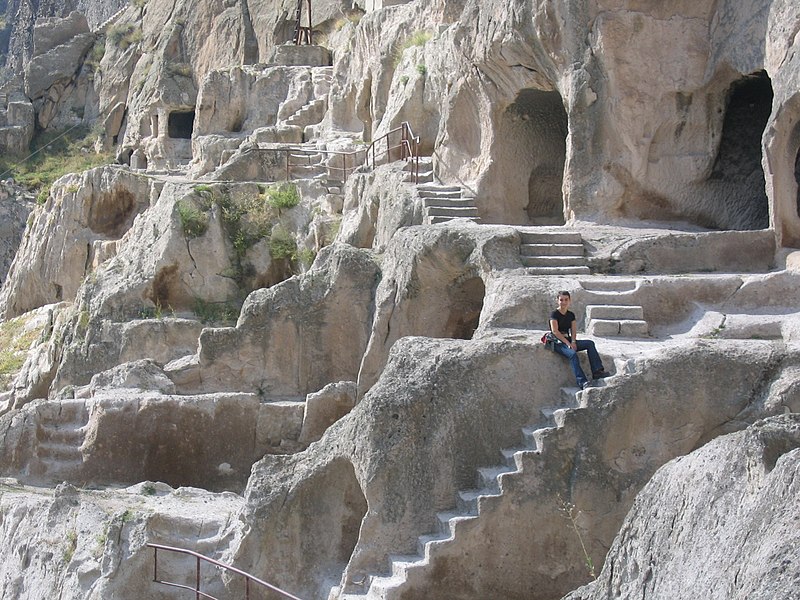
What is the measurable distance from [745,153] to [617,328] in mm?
5690

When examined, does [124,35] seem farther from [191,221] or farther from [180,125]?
[191,221]

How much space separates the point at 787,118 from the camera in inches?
529

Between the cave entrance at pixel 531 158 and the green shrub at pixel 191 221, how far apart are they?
19.3 feet

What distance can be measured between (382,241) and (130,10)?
98.4ft

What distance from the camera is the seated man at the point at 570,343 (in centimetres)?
1056

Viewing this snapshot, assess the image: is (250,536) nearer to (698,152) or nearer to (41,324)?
(698,152)

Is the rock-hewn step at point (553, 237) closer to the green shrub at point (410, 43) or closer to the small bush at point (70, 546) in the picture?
the small bush at point (70, 546)

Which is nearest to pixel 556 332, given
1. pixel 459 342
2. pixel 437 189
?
pixel 459 342

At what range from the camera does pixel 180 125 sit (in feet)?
122

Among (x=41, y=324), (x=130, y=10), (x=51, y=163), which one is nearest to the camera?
(x=41, y=324)

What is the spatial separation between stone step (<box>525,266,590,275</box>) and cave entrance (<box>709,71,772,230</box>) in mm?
3325

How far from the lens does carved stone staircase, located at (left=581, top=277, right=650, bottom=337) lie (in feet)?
38.5

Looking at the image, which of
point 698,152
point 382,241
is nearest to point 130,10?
point 382,241

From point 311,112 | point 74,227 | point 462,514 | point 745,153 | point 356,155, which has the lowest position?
point 462,514
